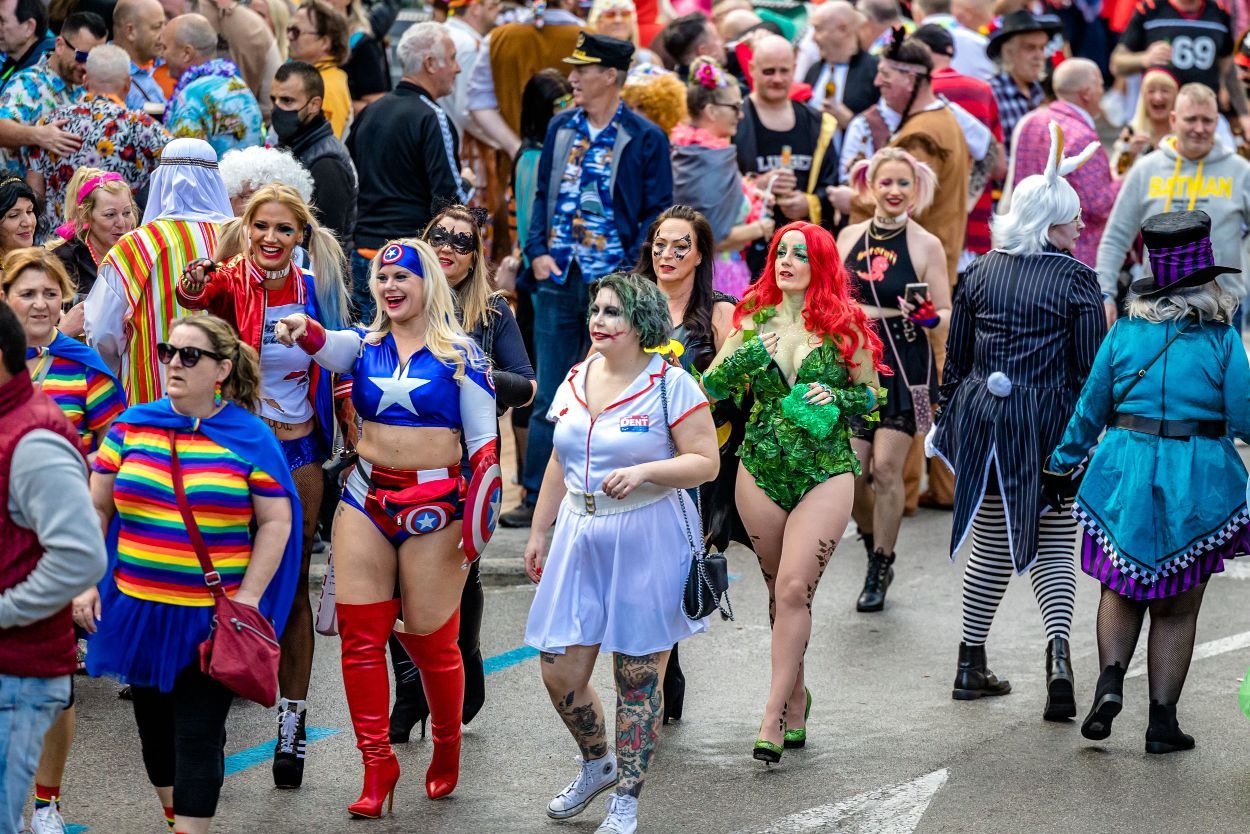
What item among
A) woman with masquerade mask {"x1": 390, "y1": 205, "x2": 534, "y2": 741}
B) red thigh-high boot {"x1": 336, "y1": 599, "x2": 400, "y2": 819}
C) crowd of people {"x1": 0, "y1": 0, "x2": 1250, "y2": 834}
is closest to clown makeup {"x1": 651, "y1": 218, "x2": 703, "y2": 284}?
crowd of people {"x1": 0, "y1": 0, "x2": 1250, "y2": 834}

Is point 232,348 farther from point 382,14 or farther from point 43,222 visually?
point 382,14

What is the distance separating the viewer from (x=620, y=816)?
18.3 feet

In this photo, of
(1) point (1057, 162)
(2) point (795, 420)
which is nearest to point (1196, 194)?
(1) point (1057, 162)

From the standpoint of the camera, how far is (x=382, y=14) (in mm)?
13070

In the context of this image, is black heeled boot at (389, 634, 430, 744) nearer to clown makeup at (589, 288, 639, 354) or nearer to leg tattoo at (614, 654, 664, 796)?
leg tattoo at (614, 654, 664, 796)

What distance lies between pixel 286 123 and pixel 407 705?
11.7 feet

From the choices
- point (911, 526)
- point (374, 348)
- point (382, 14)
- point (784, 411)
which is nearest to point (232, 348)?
point (374, 348)

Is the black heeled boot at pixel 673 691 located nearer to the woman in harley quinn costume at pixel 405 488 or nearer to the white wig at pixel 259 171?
the woman in harley quinn costume at pixel 405 488

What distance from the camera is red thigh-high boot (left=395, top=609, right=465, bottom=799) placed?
5.83 metres

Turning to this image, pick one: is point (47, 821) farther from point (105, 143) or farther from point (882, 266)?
point (882, 266)

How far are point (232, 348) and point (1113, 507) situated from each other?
129 inches

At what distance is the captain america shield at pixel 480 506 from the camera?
5684 millimetres

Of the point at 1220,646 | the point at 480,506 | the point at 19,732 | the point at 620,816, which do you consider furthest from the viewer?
the point at 1220,646

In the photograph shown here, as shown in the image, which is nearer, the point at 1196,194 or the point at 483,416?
the point at 483,416
